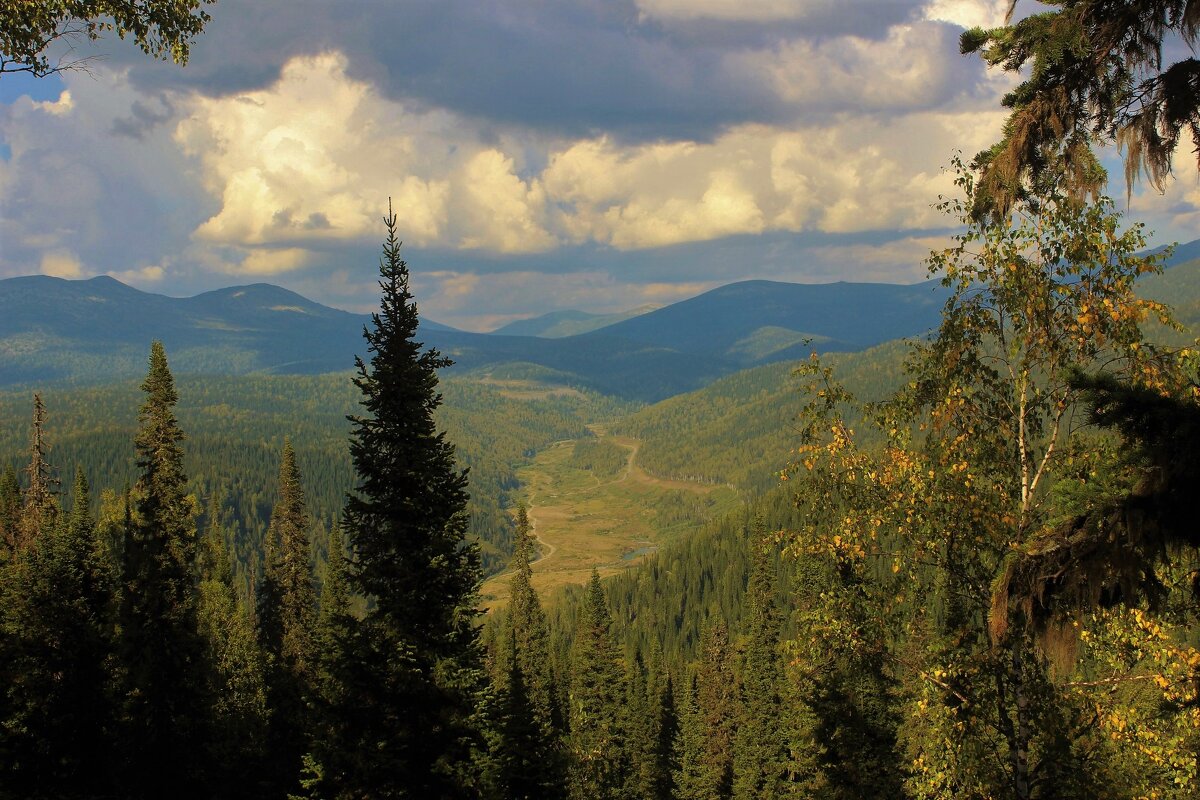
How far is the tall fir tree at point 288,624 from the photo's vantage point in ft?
130

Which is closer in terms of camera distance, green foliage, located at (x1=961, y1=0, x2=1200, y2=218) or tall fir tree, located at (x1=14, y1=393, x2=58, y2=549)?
green foliage, located at (x1=961, y1=0, x2=1200, y2=218)

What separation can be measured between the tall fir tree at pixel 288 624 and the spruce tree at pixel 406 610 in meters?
22.6

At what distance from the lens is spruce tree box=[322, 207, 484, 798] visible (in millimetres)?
17109

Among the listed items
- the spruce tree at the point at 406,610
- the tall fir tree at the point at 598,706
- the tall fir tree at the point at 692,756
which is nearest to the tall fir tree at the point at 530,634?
the tall fir tree at the point at 598,706

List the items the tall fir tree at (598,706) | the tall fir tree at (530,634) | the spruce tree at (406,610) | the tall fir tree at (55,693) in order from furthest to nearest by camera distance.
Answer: the tall fir tree at (530,634)
the tall fir tree at (598,706)
the tall fir tree at (55,693)
the spruce tree at (406,610)

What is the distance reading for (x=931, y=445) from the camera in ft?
48.6

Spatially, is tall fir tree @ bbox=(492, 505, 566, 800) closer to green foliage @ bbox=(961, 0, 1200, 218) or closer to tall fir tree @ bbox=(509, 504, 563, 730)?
tall fir tree @ bbox=(509, 504, 563, 730)

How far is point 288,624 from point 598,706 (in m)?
21.1

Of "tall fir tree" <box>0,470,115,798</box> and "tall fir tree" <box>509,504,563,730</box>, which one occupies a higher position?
"tall fir tree" <box>0,470,115,798</box>

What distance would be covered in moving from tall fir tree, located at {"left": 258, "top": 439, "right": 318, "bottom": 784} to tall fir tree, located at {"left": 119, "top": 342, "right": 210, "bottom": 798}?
6709mm

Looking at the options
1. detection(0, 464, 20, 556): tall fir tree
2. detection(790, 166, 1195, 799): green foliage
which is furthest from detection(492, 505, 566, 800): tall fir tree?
detection(0, 464, 20, 556): tall fir tree

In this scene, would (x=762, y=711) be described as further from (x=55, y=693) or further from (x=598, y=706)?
(x=55, y=693)

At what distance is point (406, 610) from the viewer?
17578mm

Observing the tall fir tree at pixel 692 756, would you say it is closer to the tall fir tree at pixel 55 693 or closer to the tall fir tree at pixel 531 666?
the tall fir tree at pixel 531 666
